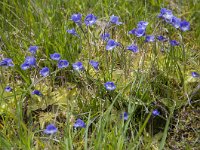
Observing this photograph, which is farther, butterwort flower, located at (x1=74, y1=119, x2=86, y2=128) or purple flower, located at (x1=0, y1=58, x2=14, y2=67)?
purple flower, located at (x1=0, y1=58, x2=14, y2=67)

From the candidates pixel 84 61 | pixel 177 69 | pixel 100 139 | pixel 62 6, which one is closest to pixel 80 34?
pixel 84 61

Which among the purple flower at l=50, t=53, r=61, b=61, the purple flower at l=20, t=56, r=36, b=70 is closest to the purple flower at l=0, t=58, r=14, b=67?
the purple flower at l=20, t=56, r=36, b=70

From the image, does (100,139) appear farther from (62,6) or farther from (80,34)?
(62,6)

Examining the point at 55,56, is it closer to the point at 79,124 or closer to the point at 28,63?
the point at 28,63

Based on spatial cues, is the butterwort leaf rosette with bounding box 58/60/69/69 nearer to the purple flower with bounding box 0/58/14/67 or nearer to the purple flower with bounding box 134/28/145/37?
the purple flower with bounding box 0/58/14/67

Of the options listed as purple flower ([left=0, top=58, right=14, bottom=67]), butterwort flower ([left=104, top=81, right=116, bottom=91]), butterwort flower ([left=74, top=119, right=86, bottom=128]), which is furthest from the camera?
purple flower ([left=0, top=58, right=14, bottom=67])

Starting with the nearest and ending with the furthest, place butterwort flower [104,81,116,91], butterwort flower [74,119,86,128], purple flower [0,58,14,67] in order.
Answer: butterwort flower [74,119,86,128] < butterwort flower [104,81,116,91] < purple flower [0,58,14,67]

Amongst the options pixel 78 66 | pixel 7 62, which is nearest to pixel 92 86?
pixel 78 66

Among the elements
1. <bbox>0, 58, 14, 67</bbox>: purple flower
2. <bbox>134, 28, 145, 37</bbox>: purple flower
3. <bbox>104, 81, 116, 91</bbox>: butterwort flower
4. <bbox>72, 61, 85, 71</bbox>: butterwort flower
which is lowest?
<bbox>104, 81, 116, 91</bbox>: butterwort flower

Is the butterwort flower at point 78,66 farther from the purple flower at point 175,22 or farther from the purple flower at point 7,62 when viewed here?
the purple flower at point 175,22
